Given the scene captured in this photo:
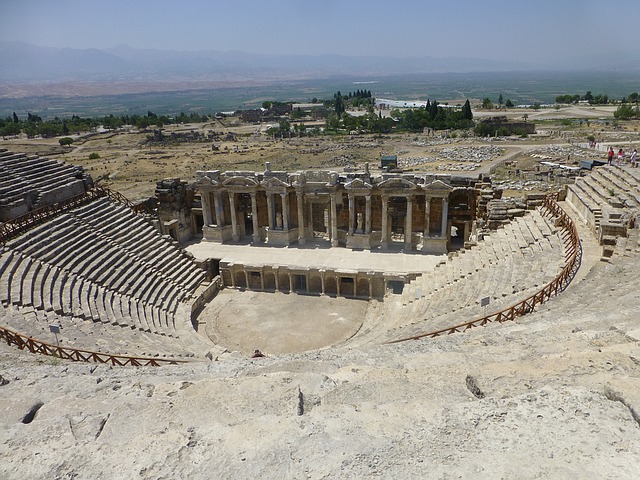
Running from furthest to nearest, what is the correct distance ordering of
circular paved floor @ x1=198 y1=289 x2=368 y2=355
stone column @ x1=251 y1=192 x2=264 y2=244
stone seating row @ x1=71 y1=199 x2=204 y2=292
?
stone column @ x1=251 y1=192 x2=264 y2=244, stone seating row @ x1=71 y1=199 x2=204 y2=292, circular paved floor @ x1=198 y1=289 x2=368 y2=355

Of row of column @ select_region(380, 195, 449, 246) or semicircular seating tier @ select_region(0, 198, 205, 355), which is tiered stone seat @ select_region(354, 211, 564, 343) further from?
semicircular seating tier @ select_region(0, 198, 205, 355)

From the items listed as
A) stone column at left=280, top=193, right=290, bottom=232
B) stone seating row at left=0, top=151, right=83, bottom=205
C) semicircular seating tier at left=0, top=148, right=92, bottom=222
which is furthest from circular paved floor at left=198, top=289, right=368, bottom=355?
stone seating row at left=0, top=151, right=83, bottom=205

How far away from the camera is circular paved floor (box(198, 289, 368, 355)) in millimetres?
20859

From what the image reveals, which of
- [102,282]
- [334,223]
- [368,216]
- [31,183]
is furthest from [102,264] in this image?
[368,216]

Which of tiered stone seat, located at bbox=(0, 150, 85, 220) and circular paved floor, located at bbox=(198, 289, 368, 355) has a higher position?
tiered stone seat, located at bbox=(0, 150, 85, 220)

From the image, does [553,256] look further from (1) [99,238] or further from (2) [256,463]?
(1) [99,238]

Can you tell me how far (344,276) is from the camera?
25219mm

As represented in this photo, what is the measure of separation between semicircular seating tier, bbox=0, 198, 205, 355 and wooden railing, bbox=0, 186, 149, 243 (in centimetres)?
37

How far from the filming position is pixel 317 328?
22.2 metres

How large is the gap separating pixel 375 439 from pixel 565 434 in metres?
2.04

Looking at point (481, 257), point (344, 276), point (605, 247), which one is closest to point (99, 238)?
point (344, 276)

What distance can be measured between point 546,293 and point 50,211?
2243 cm

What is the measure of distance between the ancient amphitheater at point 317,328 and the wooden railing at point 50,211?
11cm

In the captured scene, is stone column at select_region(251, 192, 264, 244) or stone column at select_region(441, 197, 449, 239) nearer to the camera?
stone column at select_region(441, 197, 449, 239)
